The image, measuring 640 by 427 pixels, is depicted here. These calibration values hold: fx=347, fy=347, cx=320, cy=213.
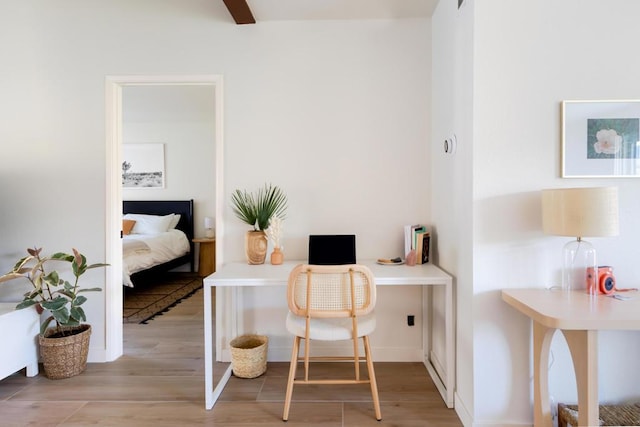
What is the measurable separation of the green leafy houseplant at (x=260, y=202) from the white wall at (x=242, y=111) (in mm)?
66

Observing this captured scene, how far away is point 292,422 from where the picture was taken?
182 centimetres

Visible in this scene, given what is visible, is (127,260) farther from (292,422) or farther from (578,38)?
(578,38)

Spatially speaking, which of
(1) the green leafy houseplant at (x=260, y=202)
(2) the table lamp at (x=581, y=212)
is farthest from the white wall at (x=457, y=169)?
(1) the green leafy houseplant at (x=260, y=202)

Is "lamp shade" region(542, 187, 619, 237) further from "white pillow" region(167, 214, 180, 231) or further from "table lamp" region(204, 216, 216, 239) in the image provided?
"white pillow" region(167, 214, 180, 231)

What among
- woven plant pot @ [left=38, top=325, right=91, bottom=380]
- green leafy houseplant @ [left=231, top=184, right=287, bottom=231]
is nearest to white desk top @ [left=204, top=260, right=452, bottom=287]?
green leafy houseplant @ [left=231, top=184, right=287, bottom=231]

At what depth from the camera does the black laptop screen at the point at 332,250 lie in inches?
91.0

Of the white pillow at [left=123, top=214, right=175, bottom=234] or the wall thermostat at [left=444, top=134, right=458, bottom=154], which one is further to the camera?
the white pillow at [left=123, top=214, right=175, bottom=234]

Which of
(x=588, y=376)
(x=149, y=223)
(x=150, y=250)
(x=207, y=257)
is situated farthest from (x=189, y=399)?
(x=149, y=223)

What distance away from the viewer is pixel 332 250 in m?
2.33

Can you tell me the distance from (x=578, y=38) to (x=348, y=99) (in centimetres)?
135

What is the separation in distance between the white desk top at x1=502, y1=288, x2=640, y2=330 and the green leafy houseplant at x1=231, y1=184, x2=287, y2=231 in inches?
59.4

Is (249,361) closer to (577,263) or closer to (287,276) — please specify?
(287,276)

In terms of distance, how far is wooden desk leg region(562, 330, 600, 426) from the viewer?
1.30 m

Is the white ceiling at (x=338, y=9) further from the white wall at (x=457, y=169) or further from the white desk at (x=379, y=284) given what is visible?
the white desk at (x=379, y=284)
